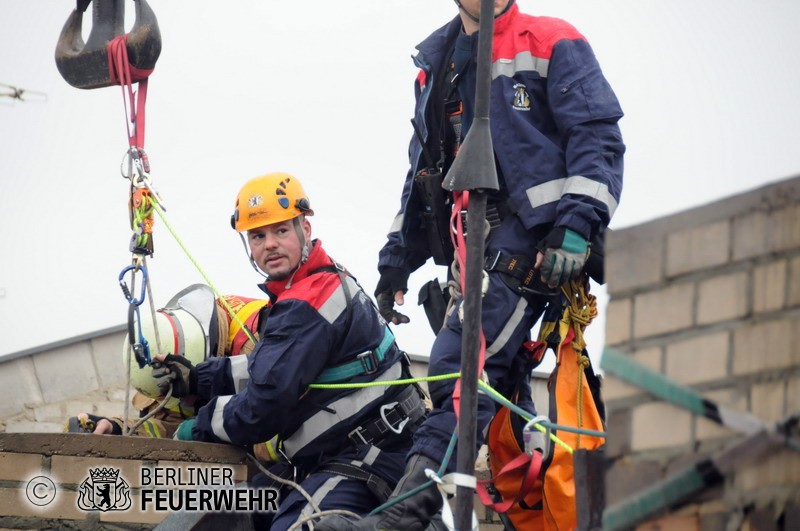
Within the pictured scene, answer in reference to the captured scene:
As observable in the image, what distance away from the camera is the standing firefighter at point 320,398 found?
5.64m

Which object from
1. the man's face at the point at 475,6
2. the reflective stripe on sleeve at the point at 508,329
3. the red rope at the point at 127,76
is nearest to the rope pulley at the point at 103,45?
the red rope at the point at 127,76

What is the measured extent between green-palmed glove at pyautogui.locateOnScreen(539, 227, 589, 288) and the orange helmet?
5.10ft

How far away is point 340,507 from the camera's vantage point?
558 centimetres

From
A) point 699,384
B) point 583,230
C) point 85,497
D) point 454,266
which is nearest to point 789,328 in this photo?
point 699,384

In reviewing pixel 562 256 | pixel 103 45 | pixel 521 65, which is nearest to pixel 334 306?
pixel 562 256

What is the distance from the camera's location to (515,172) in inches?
210

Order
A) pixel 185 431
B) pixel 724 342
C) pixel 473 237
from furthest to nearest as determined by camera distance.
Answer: pixel 185 431 → pixel 473 237 → pixel 724 342

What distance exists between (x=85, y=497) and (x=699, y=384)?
11.1ft

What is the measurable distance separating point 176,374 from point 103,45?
5.00 ft

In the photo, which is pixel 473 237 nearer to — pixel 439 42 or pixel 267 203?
pixel 439 42

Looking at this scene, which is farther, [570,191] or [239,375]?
[239,375]

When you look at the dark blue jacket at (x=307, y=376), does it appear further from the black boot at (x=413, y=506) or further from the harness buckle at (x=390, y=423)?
the black boot at (x=413, y=506)

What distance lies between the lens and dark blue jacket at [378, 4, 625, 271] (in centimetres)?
519

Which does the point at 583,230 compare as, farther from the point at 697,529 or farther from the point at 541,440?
the point at 697,529
